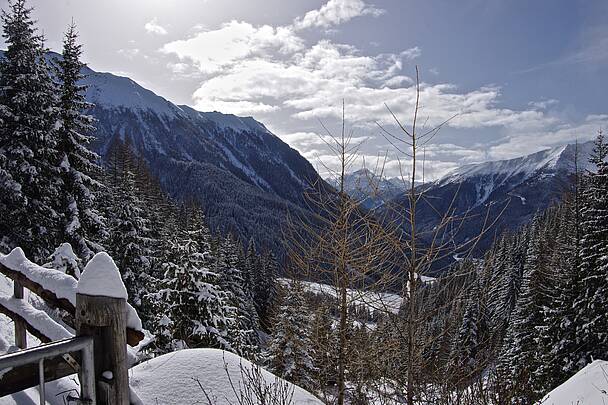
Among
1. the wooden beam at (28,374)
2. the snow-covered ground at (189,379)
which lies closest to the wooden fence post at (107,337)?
→ the wooden beam at (28,374)

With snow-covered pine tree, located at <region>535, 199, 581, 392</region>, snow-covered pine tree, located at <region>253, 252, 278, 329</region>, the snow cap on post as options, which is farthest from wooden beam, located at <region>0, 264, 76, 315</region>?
snow-covered pine tree, located at <region>253, 252, 278, 329</region>

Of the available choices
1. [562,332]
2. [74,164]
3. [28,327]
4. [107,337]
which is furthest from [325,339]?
[562,332]

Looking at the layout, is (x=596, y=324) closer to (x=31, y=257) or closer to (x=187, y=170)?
(x=31, y=257)

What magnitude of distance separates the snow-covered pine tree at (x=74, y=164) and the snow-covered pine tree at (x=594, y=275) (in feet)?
65.1

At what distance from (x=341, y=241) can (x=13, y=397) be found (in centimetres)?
441

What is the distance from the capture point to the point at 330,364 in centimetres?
724

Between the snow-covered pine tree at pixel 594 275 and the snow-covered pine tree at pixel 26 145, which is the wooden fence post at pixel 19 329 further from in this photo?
the snow-covered pine tree at pixel 594 275

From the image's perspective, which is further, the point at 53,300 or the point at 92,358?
the point at 53,300

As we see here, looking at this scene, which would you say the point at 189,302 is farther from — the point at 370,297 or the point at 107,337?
the point at 107,337

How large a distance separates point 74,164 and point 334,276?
12030mm

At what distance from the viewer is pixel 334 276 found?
22.5ft

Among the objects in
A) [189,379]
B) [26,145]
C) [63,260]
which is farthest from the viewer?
[26,145]

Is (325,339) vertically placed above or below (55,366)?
below

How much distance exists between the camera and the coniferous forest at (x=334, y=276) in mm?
4922
